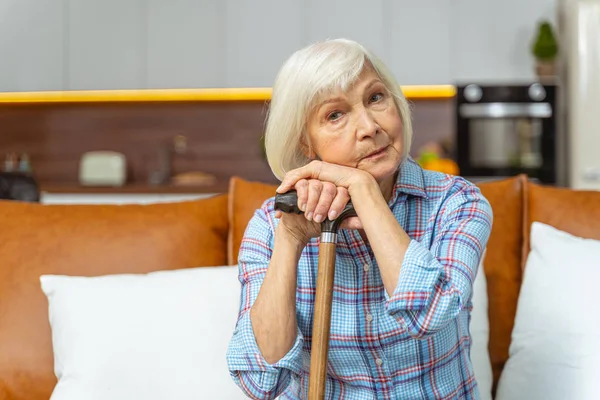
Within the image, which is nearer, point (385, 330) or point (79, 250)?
point (385, 330)

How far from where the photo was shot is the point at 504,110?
4.98 metres

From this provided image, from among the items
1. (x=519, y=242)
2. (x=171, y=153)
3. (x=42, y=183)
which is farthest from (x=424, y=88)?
(x=519, y=242)

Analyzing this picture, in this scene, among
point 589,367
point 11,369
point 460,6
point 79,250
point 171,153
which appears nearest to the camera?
point 589,367

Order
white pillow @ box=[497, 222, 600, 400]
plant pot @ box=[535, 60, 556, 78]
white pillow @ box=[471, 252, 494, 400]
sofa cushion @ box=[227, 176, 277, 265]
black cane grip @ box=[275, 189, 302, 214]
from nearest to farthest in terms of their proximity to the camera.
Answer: black cane grip @ box=[275, 189, 302, 214]
white pillow @ box=[497, 222, 600, 400]
white pillow @ box=[471, 252, 494, 400]
sofa cushion @ box=[227, 176, 277, 265]
plant pot @ box=[535, 60, 556, 78]

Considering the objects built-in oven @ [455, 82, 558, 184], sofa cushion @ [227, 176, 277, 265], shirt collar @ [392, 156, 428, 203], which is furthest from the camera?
built-in oven @ [455, 82, 558, 184]

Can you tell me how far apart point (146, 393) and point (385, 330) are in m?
0.56

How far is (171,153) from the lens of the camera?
5973 millimetres

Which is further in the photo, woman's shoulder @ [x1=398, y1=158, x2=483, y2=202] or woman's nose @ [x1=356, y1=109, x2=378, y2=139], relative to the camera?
woman's shoulder @ [x1=398, y1=158, x2=483, y2=202]

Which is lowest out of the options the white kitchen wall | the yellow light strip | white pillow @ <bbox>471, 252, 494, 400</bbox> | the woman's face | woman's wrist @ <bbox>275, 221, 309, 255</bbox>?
white pillow @ <bbox>471, 252, 494, 400</bbox>

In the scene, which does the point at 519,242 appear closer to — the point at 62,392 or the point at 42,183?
the point at 62,392

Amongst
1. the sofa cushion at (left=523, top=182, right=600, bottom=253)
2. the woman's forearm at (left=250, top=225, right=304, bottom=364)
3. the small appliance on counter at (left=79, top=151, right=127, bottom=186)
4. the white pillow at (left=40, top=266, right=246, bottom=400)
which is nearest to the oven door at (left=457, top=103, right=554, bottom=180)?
the small appliance on counter at (left=79, top=151, right=127, bottom=186)

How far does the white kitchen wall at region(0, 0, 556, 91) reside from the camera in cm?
536

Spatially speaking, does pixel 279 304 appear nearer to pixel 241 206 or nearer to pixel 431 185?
pixel 431 185

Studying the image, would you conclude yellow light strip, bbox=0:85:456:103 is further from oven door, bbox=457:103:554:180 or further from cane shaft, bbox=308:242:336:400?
cane shaft, bbox=308:242:336:400
